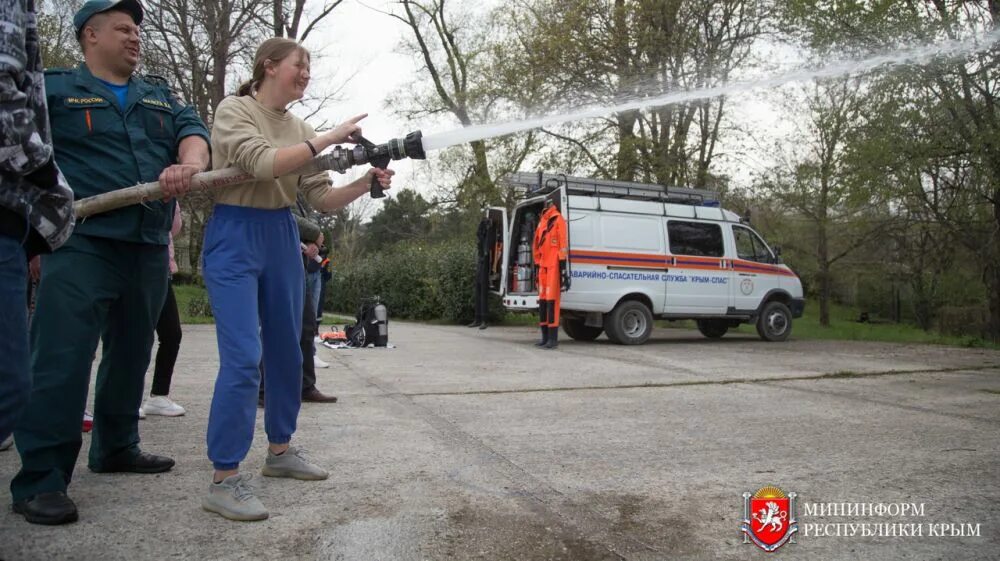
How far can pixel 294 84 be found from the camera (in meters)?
3.27

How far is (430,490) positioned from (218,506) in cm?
86

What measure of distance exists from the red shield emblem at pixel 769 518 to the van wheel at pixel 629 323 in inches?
331

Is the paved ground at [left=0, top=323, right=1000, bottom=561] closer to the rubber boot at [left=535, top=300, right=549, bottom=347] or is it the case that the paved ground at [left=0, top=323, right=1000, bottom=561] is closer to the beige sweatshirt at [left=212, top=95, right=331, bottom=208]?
the beige sweatshirt at [left=212, top=95, right=331, bottom=208]

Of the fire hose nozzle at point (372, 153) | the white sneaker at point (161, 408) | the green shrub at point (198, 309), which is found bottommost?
the white sneaker at point (161, 408)

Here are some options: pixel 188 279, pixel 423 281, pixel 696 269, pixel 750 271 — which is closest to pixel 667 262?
pixel 696 269

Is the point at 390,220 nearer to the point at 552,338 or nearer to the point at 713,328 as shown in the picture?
the point at 713,328

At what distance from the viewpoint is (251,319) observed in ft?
9.89

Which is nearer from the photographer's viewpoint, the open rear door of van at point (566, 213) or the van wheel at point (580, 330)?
the open rear door of van at point (566, 213)

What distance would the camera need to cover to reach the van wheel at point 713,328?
1405cm

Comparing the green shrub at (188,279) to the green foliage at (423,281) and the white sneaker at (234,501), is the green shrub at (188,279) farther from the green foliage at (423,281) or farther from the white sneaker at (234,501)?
the white sneaker at (234,501)

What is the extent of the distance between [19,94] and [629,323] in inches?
414

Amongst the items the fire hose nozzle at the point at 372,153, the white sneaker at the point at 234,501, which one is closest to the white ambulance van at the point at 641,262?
the fire hose nozzle at the point at 372,153

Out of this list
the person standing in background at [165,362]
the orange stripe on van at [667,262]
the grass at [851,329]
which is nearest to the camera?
the person standing in background at [165,362]

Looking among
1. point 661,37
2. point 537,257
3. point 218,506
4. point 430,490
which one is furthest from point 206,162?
point 661,37
